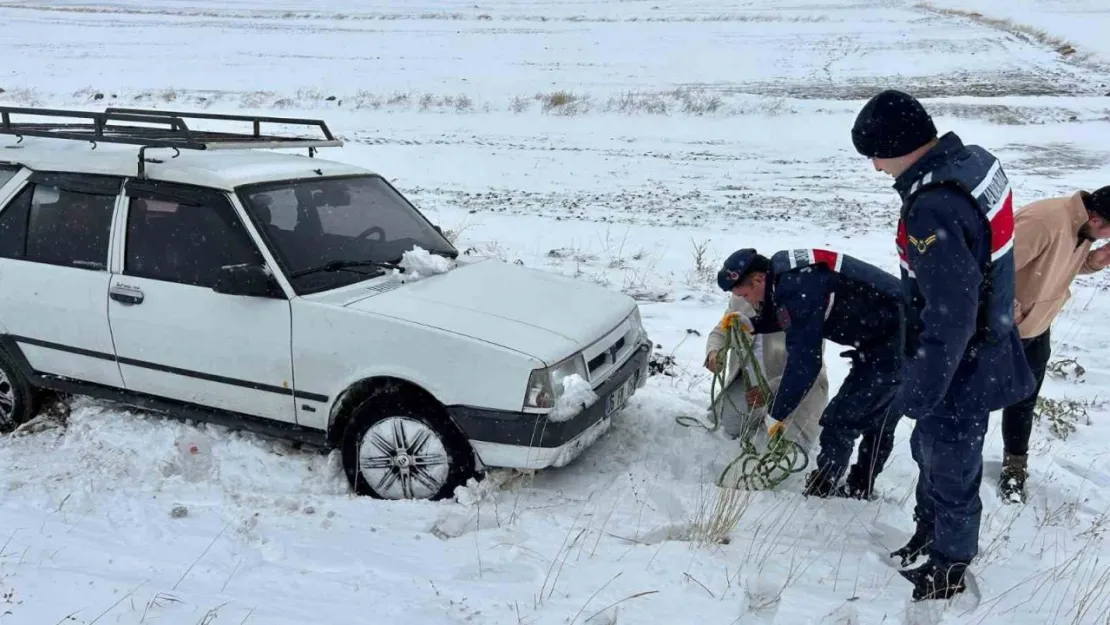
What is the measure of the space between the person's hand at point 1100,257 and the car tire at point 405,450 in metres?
3.22

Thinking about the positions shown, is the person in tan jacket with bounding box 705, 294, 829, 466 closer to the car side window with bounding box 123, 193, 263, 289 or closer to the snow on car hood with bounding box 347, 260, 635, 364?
the snow on car hood with bounding box 347, 260, 635, 364

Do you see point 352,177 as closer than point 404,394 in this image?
No

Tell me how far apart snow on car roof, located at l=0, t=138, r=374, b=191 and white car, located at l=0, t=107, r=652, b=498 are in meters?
0.02

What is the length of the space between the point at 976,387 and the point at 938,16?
49.8m

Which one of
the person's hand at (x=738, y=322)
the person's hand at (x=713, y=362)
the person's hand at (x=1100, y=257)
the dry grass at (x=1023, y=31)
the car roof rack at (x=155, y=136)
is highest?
the dry grass at (x=1023, y=31)

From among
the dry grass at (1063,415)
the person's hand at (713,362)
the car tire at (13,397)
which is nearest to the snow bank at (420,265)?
the person's hand at (713,362)

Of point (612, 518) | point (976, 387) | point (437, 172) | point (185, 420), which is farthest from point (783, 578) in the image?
point (437, 172)

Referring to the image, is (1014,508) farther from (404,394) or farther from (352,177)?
(352,177)

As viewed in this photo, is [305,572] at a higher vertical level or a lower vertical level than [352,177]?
lower

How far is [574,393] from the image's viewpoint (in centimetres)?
370

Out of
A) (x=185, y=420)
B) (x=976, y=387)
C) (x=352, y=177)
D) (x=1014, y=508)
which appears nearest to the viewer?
(x=976, y=387)

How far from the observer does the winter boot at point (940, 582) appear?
9.91 feet

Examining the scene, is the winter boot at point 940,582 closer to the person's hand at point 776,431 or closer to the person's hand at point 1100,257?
the person's hand at point 776,431

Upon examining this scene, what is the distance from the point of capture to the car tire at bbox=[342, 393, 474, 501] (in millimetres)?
3795
